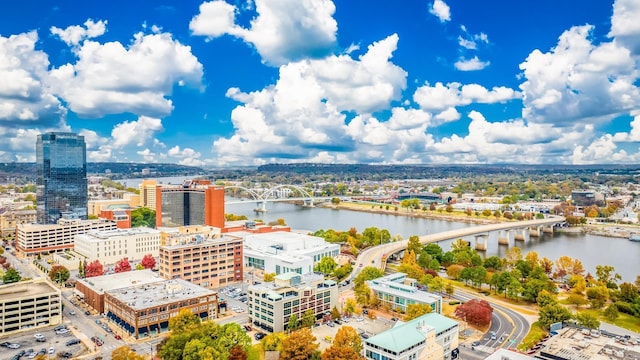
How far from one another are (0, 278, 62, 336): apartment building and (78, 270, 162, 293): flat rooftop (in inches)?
50.0

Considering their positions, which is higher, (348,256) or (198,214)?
(198,214)

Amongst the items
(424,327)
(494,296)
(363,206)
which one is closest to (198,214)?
(494,296)

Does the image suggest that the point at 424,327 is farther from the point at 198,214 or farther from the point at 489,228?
the point at 489,228

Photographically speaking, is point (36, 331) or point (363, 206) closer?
point (36, 331)

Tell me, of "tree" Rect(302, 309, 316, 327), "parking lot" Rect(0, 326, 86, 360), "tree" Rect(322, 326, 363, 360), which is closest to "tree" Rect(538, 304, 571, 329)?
"tree" Rect(322, 326, 363, 360)

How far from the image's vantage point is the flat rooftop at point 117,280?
46.7 feet

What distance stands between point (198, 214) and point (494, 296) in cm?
1622

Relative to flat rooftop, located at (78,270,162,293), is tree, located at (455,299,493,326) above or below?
below

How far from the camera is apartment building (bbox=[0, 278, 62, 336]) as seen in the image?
39.9ft

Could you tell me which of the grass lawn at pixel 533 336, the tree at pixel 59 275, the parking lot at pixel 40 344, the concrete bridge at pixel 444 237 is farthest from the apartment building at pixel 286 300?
the tree at pixel 59 275

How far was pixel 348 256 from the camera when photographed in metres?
22.0

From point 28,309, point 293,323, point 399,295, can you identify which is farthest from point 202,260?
point 399,295

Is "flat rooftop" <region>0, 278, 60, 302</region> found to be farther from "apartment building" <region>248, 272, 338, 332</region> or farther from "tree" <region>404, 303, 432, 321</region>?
"tree" <region>404, 303, 432, 321</region>

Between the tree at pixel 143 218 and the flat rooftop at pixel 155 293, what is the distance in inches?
677
